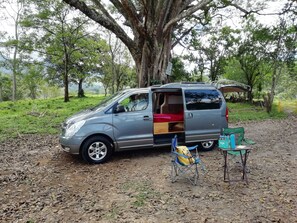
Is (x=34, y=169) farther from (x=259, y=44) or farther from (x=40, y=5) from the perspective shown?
(x=259, y=44)

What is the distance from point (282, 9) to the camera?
12.2 metres

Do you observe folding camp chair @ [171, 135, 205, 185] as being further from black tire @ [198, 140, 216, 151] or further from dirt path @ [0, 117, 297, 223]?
black tire @ [198, 140, 216, 151]

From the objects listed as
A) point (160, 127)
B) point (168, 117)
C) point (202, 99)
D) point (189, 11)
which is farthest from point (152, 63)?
point (160, 127)

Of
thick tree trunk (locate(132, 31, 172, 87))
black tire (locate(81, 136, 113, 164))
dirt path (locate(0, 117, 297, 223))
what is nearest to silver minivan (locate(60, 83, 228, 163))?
black tire (locate(81, 136, 113, 164))

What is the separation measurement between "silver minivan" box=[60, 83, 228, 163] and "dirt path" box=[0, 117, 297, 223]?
1.38 feet

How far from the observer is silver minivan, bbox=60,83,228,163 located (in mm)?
5223

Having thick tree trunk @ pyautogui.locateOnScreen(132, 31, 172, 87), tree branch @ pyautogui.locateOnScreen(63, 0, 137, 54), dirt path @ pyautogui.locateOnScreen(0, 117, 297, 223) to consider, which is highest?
tree branch @ pyautogui.locateOnScreen(63, 0, 137, 54)

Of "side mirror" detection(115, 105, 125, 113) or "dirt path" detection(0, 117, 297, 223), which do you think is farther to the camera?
"side mirror" detection(115, 105, 125, 113)

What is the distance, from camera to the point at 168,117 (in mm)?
6090

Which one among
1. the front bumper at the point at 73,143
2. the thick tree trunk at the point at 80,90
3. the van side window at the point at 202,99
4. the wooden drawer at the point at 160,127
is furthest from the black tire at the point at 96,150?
the thick tree trunk at the point at 80,90

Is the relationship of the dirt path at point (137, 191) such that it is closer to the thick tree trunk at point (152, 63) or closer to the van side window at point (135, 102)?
the van side window at point (135, 102)

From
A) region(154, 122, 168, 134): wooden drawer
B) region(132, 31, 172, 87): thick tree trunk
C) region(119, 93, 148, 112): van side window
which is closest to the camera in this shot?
region(119, 93, 148, 112): van side window

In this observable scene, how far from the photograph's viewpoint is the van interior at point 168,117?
5914 millimetres

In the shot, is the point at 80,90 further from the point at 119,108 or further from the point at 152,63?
the point at 119,108
